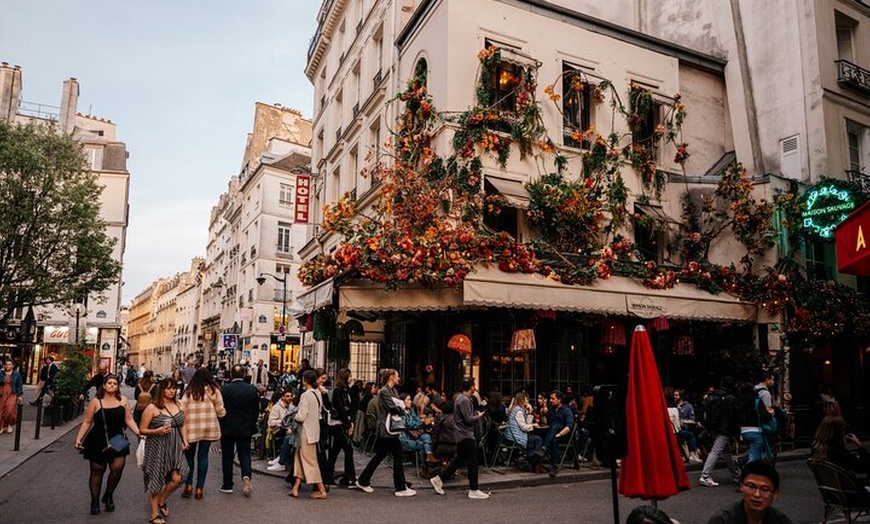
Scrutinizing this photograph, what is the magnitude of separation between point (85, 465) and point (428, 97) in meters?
9.72

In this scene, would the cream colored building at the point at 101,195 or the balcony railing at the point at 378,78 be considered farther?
the cream colored building at the point at 101,195

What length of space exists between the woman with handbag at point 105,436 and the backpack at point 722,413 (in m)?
8.26

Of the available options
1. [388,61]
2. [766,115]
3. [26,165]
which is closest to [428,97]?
Answer: [388,61]

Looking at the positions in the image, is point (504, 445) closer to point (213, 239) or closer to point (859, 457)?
point (859, 457)

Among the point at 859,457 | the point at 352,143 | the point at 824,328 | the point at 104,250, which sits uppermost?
the point at 352,143

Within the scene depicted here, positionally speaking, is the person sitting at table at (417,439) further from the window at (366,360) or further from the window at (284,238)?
the window at (284,238)

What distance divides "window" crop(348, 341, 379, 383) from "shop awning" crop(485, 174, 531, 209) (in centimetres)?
675

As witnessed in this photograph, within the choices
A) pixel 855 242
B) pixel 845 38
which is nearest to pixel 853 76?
pixel 845 38

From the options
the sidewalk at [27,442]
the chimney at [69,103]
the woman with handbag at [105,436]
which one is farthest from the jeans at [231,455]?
the chimney at [69,103]

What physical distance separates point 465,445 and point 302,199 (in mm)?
18398

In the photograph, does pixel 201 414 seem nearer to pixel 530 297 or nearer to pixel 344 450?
pixel 344 450

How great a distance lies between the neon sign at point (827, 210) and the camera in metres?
14.5

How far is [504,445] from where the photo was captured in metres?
10.9

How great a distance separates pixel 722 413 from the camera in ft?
31.9
